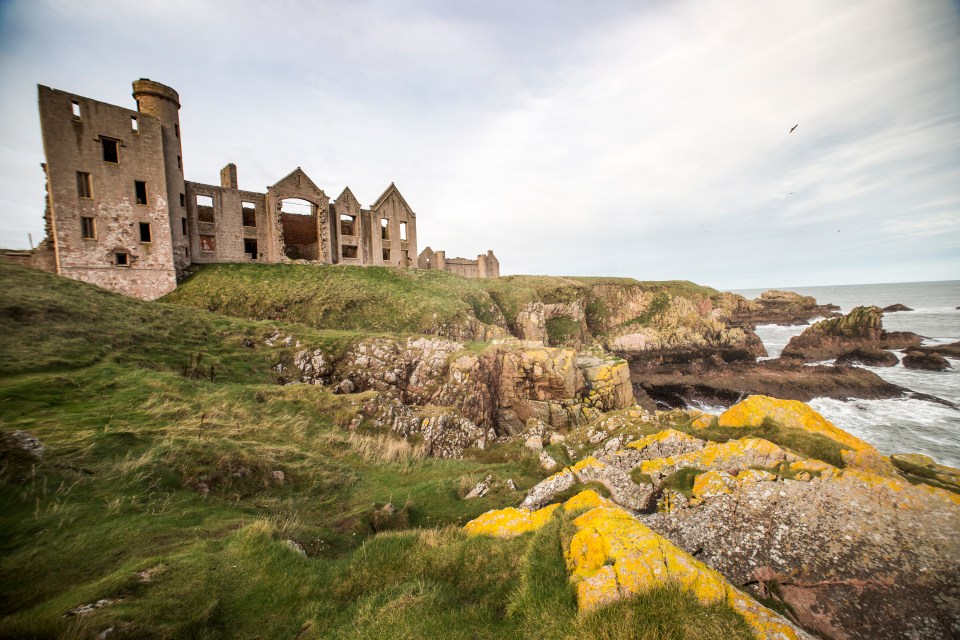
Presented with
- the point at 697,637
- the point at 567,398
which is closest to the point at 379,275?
the point at 567,398

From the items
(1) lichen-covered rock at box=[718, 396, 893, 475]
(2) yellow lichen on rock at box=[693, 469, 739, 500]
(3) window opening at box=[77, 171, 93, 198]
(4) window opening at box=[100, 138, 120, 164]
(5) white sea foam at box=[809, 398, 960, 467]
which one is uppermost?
(4) window opening at box=[100, 138, 120, 164]

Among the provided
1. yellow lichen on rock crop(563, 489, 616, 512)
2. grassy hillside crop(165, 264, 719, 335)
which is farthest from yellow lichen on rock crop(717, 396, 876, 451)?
grassy hillside crop(165, 264, 719, 335)

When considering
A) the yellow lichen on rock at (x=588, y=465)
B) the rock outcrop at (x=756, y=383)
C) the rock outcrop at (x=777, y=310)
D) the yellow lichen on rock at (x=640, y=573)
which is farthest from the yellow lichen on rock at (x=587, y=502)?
the rock outcrop at (x=777, y=310)

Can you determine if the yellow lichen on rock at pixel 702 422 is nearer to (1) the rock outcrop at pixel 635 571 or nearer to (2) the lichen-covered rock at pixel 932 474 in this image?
(2) the lichen-covered rock at pixel 932 474

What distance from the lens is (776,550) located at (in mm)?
5676

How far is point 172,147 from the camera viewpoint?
26.0 m

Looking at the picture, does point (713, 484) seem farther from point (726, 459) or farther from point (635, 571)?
point (635, 571)

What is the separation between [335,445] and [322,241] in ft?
93.0

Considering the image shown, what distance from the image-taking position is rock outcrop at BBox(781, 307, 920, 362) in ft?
137

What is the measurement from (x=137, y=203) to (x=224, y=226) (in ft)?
19.4

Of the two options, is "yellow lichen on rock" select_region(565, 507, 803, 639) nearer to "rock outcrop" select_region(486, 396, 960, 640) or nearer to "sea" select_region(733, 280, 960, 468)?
"rock outcrop" select_region(486, 396, 960, 640)

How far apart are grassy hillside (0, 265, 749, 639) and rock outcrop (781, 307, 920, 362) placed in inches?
1998

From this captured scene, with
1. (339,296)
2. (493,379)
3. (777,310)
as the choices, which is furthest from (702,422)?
(777,310)

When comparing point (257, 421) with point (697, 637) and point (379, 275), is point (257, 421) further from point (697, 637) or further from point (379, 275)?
point (379, 275)
